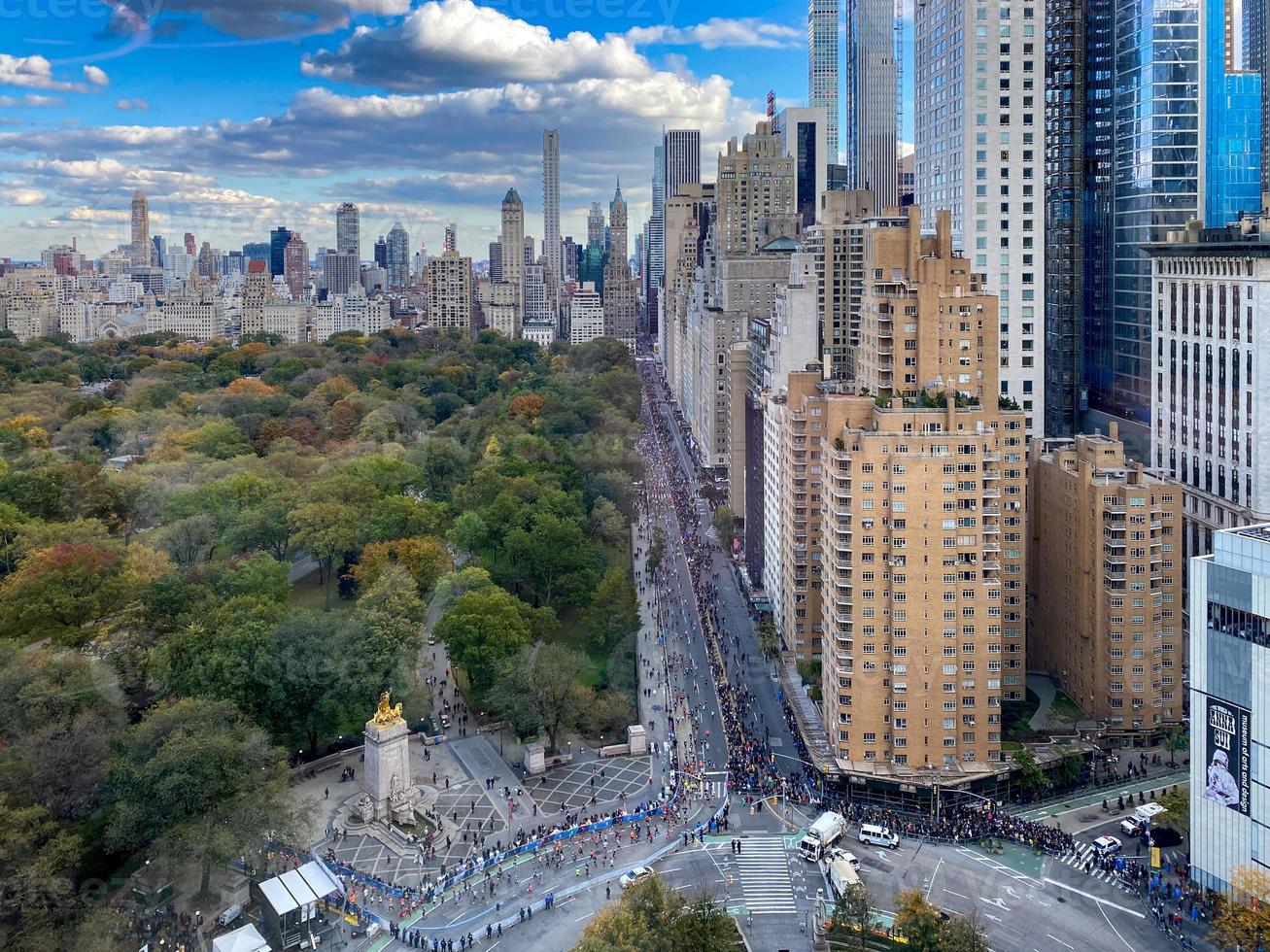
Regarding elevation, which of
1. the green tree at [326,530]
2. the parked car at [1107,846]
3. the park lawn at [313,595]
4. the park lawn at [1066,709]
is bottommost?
the parked car at [1107,846]

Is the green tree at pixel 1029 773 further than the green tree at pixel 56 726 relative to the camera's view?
Yes

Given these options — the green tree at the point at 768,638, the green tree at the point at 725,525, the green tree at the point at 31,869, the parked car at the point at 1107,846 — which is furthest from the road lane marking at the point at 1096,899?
the green tree at the point at 725,525

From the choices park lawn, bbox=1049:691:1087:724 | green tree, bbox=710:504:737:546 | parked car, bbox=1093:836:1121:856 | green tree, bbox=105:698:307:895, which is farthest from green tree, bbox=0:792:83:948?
green tree, bbox=710:504:737:546

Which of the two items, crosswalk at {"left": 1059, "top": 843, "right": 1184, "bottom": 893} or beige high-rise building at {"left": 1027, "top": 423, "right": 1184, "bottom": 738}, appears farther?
beige high-rise building at {"left": 1027, "top": 423, "right": 1184, "bottom": 738}

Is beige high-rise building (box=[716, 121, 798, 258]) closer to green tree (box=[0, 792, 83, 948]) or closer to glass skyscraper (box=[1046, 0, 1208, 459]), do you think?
glass skyscraper (box=[1046, 0, 1208, 459])

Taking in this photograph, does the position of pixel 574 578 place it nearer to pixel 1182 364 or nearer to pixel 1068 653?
pixel 1068 653

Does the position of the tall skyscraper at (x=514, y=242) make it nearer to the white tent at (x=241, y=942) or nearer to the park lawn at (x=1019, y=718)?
the park lawn at (x=1019, y=718)
